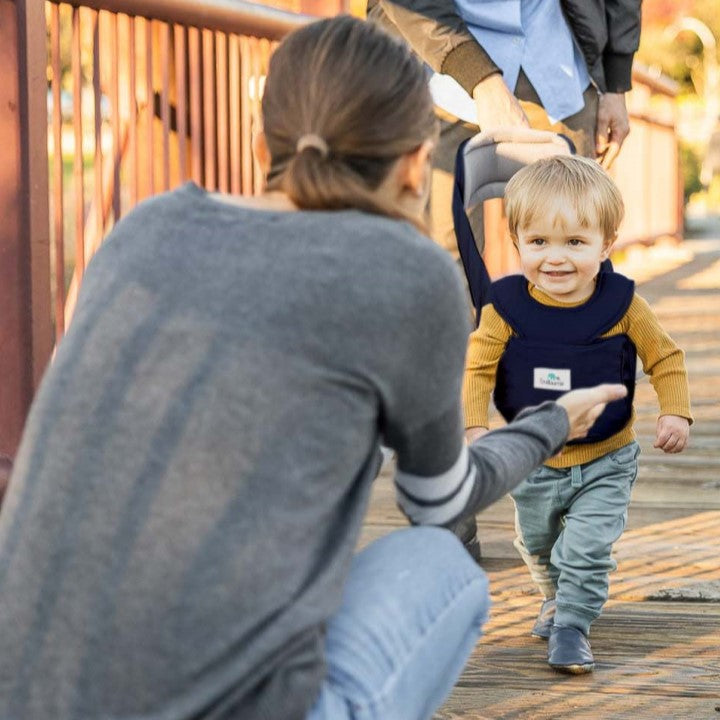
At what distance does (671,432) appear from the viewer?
3.17 metres

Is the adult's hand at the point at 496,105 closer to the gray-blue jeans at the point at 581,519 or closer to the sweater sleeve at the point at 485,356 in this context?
the sweater sleeve at the point at 485,356

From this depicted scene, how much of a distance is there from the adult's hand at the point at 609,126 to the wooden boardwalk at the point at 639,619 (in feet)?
3.50

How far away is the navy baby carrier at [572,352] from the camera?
327cm

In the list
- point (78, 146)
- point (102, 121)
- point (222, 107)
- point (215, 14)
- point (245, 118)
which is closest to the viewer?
point (78, 146)

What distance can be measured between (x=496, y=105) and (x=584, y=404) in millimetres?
1472

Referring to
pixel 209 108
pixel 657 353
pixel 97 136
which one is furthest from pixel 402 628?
pixel 209 108

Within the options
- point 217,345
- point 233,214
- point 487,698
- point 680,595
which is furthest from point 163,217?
point 680,595

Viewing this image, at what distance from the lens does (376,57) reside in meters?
2.05

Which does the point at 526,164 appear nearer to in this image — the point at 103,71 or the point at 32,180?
the point at 32,180

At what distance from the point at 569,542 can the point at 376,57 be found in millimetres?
1534

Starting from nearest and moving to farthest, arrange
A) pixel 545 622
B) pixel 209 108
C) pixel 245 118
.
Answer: pixel 545 622 → pixel 209 108 → pixel 245 118

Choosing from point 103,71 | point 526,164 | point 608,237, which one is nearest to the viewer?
point 608,237

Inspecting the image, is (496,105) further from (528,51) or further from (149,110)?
(149,110)

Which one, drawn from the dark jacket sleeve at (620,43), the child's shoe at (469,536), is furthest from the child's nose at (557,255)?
the dark jacket sleeve at (620,43)
